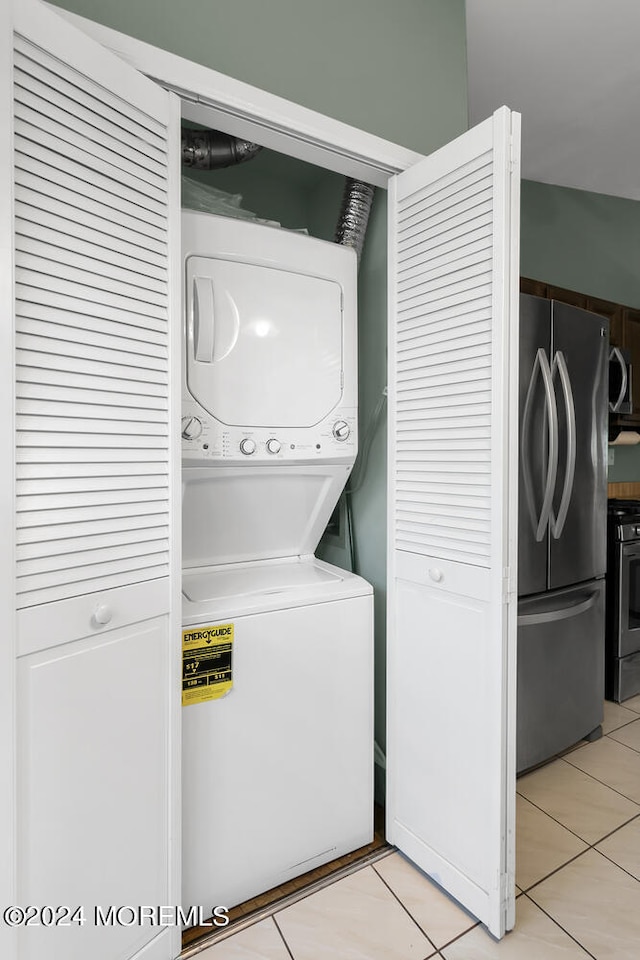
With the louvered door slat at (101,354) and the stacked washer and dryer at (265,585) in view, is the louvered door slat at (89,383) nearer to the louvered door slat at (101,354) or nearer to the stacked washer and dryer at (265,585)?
the louvered door slat at (101,354)

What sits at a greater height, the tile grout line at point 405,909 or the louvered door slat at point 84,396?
the louvered door slat at point 84,396

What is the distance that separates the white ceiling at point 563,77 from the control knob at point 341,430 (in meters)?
1.55

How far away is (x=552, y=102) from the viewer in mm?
2541

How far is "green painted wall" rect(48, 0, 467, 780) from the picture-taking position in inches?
55.9

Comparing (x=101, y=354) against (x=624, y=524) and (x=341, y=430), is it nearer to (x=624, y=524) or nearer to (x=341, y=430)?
(x=341, y=430)

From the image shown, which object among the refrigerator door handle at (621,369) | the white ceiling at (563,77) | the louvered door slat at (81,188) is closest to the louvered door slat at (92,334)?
the louvered door slat at (81,188)

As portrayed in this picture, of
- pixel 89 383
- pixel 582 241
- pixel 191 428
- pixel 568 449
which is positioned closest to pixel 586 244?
pixel 582 241

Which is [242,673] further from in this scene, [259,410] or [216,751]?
[259,410]

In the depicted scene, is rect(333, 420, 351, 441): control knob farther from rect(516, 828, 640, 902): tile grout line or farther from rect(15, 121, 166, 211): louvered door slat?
rect(516, 828, 640, 902): tile grout line

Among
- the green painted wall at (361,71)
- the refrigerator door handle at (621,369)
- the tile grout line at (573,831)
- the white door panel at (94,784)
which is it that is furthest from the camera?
the refrigerator door handle at (621,369)

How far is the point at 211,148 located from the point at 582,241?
2.65 m

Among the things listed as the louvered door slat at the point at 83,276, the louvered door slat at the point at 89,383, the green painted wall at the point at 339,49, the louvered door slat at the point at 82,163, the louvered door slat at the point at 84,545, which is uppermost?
the green painted wall at the point at 339,49

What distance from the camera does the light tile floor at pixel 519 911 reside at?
1.46 m

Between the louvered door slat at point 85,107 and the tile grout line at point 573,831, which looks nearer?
the louvered door slat at point 85,107
